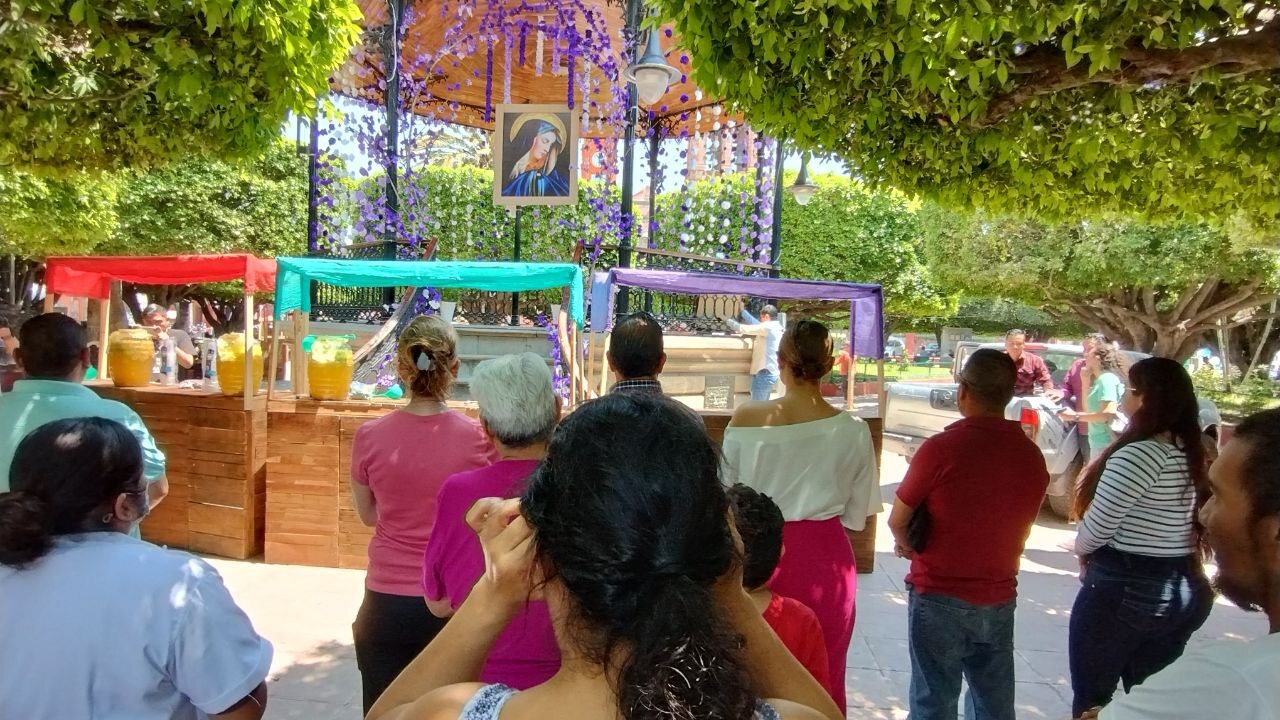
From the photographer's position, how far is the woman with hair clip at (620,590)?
31.4 inches

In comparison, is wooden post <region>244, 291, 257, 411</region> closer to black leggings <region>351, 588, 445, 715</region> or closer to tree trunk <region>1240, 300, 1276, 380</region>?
black leggings <region>351, 588, 445, 715</region>

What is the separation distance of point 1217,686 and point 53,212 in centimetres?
1519

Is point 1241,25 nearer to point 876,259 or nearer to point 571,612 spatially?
point 571,612

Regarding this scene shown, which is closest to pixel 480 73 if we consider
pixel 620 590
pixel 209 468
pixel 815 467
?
pixel 209 468

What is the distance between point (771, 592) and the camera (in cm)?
162

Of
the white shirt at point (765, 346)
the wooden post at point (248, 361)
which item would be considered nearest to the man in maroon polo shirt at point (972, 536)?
the wooden post at point (248, 361)

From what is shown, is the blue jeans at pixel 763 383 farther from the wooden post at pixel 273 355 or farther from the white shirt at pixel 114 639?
the white shirt at pixel 114 639

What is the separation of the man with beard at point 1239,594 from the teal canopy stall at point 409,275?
496 cm

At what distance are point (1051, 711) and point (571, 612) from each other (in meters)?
3.81

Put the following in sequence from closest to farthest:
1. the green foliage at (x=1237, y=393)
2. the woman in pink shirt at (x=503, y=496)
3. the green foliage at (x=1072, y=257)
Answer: the woman in pink shirt at (x=503, y=496)
the green foliage at (x=1072, y=257)
the green foliage at (x=1237, y=393)

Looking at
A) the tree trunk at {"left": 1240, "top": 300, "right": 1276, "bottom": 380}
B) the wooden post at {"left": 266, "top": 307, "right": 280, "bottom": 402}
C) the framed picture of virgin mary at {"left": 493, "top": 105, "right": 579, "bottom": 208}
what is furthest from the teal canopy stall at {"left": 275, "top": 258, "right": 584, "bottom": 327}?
the tree trunk at {"left": 1240, "top": 300, "right": 1276, "bottom": 380}

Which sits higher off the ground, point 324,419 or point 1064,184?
point 1064,184

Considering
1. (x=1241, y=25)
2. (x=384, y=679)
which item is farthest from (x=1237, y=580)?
(x=384, y=679)

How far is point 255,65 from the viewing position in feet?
9.69
